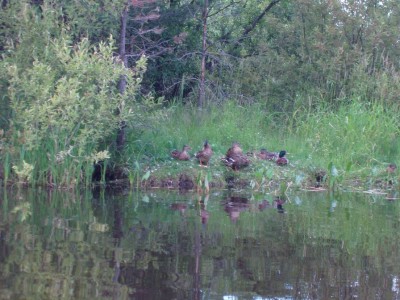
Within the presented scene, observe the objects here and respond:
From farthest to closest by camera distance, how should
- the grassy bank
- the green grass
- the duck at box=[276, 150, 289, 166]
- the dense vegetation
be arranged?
the duck at box=[276, 150, 289, 166]
the green grass
the grassy bank
the dense vegetation

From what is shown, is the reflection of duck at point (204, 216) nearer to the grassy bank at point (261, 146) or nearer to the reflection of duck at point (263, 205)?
the reflection of duck at point (263, 205)

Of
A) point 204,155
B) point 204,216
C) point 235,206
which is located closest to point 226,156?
point 204,155

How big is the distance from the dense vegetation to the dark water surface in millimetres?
1334

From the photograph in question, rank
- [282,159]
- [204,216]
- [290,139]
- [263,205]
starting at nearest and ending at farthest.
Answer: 1. [204,216]
2. [263,205]
3. [282,159]
4. [290,139]

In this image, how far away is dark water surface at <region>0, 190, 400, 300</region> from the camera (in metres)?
5.82

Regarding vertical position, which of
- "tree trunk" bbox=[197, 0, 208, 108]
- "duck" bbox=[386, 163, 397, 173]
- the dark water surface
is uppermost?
"tree trunk" bbox=[197, 0, 208, 108]

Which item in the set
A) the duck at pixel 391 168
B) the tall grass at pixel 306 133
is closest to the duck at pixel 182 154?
the tall grass at pixel 306 133

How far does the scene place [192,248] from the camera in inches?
288

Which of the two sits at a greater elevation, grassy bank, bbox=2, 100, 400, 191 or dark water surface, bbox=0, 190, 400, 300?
grassy bank, bbox=2, 100, 400, 191

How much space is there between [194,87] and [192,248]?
1118 centimetres

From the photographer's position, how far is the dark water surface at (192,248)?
19.1 feet

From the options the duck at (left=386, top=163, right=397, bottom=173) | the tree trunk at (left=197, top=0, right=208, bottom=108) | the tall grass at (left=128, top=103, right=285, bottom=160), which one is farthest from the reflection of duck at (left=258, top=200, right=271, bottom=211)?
the tree trunk at (left=197, top=0, right=208, bottom=108)

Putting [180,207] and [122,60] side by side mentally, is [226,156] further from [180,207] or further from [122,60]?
[180,207]

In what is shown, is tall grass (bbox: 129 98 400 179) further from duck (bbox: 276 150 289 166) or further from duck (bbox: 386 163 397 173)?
duck (bbox: 386 163 397 173)
